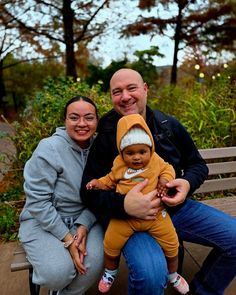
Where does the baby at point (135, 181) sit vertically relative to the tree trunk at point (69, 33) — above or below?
below

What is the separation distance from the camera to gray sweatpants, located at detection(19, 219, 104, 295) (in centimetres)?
190

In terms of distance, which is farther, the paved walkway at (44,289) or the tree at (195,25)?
the tree at (195,25)

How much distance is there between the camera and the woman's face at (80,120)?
218 centimetres


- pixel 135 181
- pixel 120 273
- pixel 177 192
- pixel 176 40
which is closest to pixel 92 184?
pixel 135 181

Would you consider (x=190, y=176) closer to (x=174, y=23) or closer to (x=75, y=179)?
(x=75, y=179)

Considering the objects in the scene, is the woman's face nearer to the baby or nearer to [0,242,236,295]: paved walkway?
the baby

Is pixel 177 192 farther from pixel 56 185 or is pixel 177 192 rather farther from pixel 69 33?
pixel 69 33

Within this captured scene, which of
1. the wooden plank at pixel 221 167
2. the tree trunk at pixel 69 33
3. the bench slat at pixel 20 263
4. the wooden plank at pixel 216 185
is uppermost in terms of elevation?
the tree trunk at pixel 69 33

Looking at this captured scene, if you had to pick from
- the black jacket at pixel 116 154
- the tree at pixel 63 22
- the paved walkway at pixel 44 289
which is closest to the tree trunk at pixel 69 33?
the tree at pixel 63 22

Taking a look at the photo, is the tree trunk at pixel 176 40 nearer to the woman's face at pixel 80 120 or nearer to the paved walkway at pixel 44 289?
the paved walkway at pixel 44 289

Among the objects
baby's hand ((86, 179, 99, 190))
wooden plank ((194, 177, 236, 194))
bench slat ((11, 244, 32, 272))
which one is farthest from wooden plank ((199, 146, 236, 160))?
bench slat ((11, 244, 32, 272))

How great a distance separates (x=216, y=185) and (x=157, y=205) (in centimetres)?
134

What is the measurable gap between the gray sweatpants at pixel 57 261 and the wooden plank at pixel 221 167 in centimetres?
135

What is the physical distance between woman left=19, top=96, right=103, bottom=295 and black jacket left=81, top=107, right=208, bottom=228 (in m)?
0.10
